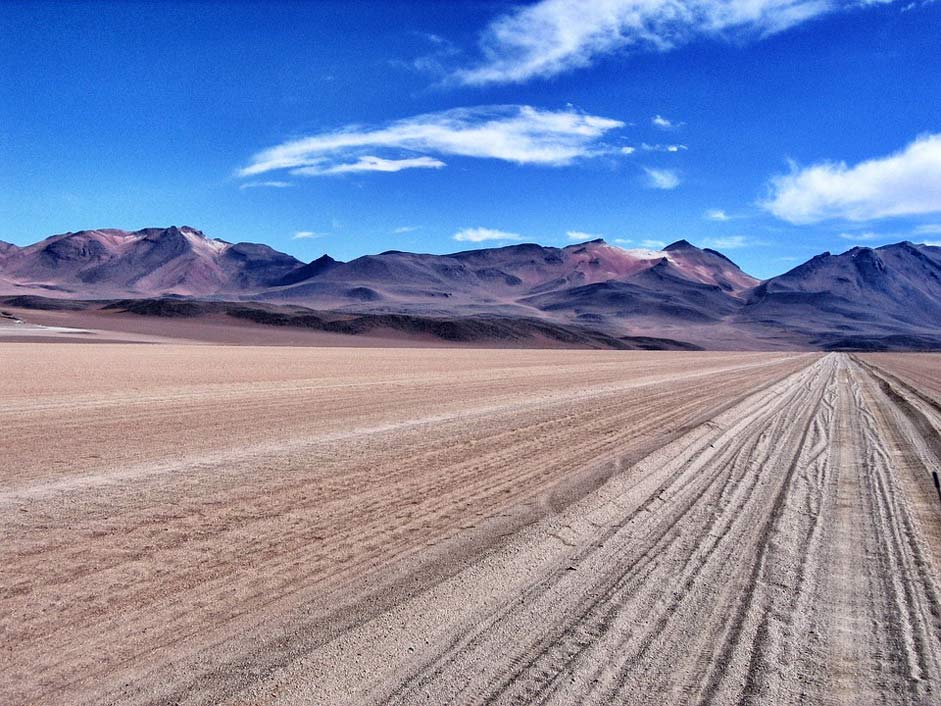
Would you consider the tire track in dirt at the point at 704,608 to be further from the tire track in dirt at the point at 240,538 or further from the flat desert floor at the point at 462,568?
the tire track in dirt at the point at 240,538

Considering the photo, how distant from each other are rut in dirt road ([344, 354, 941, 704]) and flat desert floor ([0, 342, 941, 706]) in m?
0.02

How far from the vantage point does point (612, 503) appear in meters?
7.38

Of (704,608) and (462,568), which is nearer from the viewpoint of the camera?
(704,608)

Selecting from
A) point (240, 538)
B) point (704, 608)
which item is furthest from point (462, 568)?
point (240, 538)

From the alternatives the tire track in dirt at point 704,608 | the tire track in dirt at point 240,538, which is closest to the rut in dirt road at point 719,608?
the tire track in dirt at point 704,608

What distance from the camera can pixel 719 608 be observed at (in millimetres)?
4742

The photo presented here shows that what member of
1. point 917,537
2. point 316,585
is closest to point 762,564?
point 917,537

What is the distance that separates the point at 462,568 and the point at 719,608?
5.91 feet

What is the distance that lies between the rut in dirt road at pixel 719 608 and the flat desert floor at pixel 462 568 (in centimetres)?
2

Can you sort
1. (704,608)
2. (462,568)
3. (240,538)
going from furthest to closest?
(240,538) → (462,568) → (704,608)

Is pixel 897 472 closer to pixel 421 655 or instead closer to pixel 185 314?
pixel 421 655

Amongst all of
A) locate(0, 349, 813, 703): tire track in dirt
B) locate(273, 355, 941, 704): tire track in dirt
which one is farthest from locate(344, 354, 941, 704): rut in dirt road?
locate(0, 349, 813, 703): tire track in dirt

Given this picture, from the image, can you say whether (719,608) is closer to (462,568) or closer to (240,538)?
(462,568)

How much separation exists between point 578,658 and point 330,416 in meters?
10.4
